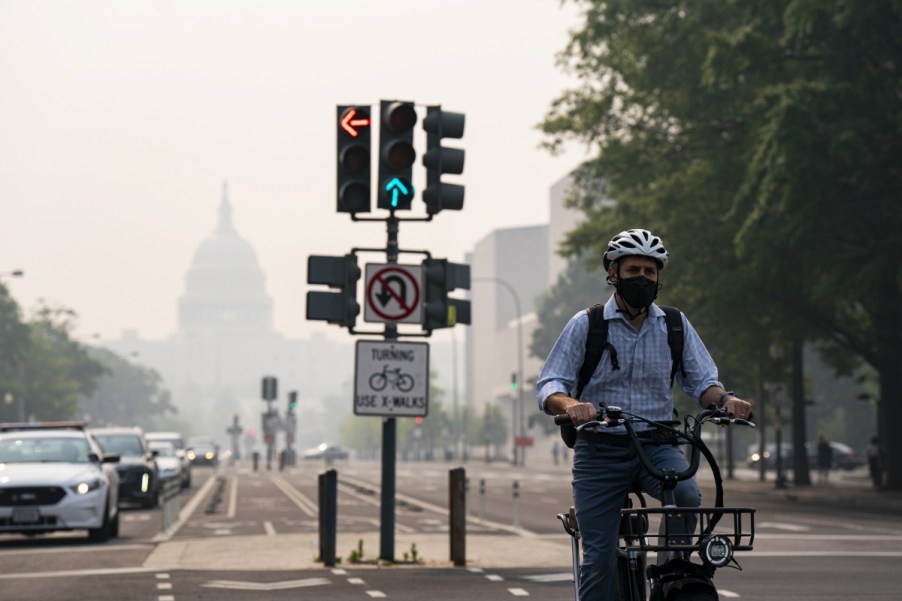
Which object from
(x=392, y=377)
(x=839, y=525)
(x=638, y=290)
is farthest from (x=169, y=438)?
(x=638, y=290)

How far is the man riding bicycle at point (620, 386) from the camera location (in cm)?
723

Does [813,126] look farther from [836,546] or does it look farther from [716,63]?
[836,546]

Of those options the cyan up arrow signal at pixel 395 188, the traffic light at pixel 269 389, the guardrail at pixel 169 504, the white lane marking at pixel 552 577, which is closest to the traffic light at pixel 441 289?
the cyan up arrow signal at pixel 395 188

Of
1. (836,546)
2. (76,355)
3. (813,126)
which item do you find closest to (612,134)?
(813,126)

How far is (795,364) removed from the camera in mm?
48094

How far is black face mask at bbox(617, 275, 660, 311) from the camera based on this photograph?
23.7 feet

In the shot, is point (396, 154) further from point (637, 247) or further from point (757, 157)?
point (757, 157)

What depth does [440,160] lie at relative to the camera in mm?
16750

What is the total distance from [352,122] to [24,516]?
7982 mm

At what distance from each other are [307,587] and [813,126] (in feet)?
71.9

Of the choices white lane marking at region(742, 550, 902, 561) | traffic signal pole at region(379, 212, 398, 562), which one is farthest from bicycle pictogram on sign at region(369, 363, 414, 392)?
white lane marking at region(742, 550, 902, 561)

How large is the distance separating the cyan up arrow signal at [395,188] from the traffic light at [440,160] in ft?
0.87

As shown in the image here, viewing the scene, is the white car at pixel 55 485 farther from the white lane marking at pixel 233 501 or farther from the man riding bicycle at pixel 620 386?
the man riding bicycle at pixel 620 386

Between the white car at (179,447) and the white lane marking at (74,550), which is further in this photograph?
the white car at (179,447)
